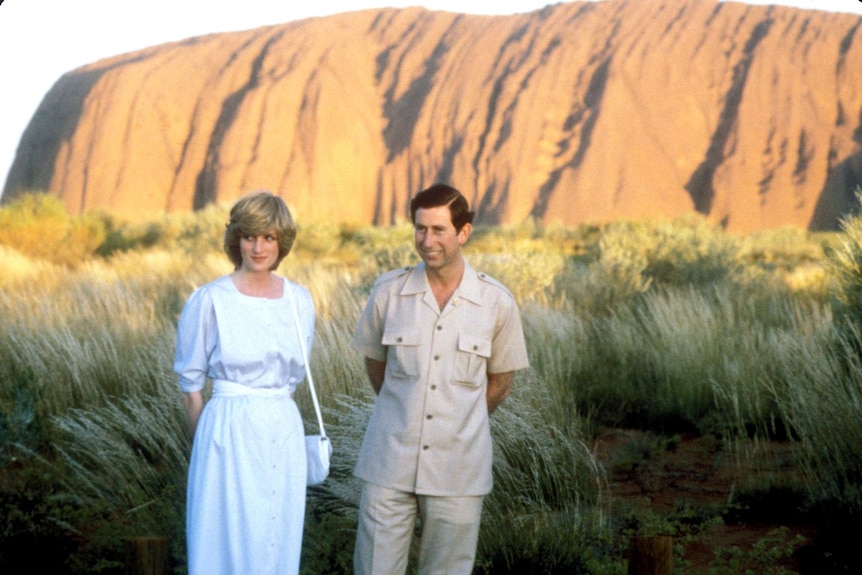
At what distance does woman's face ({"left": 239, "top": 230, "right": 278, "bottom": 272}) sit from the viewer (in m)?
3.43

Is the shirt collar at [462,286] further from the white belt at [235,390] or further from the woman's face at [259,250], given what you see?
the white belt at [235,390]

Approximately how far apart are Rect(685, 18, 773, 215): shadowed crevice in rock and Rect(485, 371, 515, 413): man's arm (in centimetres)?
3974

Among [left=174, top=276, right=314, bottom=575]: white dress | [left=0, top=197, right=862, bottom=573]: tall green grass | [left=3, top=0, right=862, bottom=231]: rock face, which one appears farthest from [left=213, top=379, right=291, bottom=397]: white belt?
[left=3, top=0, right=862, bottom=231]: rock face

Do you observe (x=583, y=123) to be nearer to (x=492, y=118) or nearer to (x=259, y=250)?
(x=492, y=118)

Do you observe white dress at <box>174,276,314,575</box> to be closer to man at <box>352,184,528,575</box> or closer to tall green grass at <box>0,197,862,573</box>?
man at <box>352,184,528,575</box>

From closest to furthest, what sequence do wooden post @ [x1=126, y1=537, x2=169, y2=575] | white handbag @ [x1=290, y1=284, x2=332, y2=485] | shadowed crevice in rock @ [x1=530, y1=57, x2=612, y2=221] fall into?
wooden post @ [x1=126, y1=537, x2=169, y2=575] → white handbag @ [x1=290, y1=284, x2=332, y2=485] → shadowed crevice in rock @ [x1=530, y1=57, x2=612, y2=221]

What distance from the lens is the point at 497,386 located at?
3.60 m

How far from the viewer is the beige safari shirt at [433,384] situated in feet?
10.6

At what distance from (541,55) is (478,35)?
18.2 ft

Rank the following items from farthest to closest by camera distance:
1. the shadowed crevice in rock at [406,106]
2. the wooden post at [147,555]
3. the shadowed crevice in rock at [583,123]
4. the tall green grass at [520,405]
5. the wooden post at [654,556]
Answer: the shadowed crevice in rock at [406,106] → the shadowed crevice in rock at [583,123] → the tall green grass at [520,405] → the wooden post at [654,556] → the wooden post at [147,555]

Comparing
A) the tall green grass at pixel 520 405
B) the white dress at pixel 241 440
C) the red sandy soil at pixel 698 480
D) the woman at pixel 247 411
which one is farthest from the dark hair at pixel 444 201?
the red sandy soil at pixel 698 480

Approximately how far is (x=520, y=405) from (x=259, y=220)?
3.00 meters

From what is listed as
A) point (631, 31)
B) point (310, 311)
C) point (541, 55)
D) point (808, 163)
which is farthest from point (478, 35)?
point (310, 311)

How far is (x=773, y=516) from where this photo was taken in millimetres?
5797
